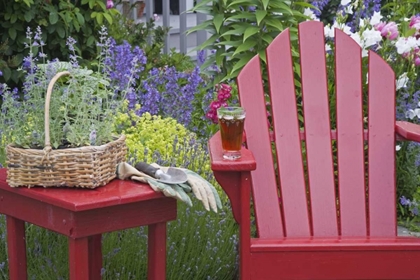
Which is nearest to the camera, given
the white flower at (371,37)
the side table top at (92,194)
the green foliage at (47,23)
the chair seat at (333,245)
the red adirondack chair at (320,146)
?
the side table top at (92,194)

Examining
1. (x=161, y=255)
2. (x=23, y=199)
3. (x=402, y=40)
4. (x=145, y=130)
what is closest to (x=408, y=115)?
(x=402, y=40)

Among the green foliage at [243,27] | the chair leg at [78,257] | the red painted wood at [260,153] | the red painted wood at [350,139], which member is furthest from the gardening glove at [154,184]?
the green foliage at [243,27]

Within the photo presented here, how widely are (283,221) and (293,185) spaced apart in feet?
0.47

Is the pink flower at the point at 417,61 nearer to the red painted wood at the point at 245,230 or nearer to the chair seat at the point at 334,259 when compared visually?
the chair seat at the point at 334,259

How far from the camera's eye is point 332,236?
310cm

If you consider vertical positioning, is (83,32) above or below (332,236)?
above

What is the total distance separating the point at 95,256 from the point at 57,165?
1.70 ft

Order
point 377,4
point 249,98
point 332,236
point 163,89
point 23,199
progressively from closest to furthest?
1. point 23,199
2. point 332,236
3. point 249,98
4. point 163,89
5. point 377,4

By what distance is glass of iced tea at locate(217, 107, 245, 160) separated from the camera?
281cm

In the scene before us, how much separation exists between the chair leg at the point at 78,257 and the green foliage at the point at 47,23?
102 inches

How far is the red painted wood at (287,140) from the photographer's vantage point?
3256 mm

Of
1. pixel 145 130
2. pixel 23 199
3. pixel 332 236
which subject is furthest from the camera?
pixel 145 130

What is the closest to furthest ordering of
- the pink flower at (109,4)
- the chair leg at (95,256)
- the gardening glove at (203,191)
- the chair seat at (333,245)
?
the gardening glove at (203,191) < the chair seat at (333,245) < the chair leg at (95,256) < the pink flower at (109,4)

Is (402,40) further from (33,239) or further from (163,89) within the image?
(33,239)
